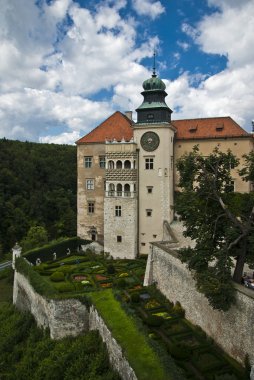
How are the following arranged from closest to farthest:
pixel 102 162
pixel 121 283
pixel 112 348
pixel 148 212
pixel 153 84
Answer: pixel 112 348 < pixel 121 283 < pixel 153 84 < pixel 148 212 < pixel 102 162

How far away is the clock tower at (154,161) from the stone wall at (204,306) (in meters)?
7.30

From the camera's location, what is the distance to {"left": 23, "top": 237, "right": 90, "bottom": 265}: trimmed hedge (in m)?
31.6

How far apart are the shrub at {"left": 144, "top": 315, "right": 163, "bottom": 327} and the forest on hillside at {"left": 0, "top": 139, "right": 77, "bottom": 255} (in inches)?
1433

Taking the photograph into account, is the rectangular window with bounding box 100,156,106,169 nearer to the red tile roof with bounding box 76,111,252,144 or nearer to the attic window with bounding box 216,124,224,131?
the red tile roof with bounding box 76,111,252,144

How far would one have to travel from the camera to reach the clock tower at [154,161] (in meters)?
33.3

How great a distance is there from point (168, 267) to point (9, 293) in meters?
17.0

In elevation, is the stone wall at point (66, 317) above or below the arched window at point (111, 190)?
below

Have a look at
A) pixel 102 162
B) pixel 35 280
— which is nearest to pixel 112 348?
pixel 35 280

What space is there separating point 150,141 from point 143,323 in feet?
60.5

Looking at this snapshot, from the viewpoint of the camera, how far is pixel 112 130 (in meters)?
37.0

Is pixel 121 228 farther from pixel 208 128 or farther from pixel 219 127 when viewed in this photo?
pixel 219 127

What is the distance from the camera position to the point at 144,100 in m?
34.1

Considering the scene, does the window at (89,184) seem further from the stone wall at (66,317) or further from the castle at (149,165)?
the stone wall at (66,317)

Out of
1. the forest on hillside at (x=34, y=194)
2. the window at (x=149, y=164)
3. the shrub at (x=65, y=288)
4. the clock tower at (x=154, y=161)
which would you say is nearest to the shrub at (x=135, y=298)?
the shrub at (x=65, y=288)
